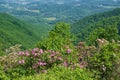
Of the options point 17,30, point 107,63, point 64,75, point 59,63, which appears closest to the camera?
point 64,75

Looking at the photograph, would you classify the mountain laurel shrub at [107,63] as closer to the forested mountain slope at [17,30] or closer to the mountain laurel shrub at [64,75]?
the mountain laurel shrub at [64,75]

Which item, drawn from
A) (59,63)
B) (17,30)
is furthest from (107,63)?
(17,30)

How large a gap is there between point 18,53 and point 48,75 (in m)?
4.08

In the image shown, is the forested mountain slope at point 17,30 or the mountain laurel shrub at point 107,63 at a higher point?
the mountain laurel shrub at point 107,63

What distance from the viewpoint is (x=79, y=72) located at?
67.5ft

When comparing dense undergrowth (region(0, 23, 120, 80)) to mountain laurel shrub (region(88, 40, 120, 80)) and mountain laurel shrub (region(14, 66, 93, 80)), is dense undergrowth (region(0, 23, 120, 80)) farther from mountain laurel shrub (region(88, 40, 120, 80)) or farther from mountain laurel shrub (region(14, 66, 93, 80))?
mountain laurel shrub (region(14, 66, 93, 80))

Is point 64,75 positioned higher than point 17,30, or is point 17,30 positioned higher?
point 64,75

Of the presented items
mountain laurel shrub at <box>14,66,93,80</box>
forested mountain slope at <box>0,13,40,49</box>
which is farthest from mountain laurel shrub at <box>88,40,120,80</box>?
forested mountain slope at <box>0,13,40,49</box>

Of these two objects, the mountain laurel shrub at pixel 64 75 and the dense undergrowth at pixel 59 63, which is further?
the dense undergrowth at pixel 59 63

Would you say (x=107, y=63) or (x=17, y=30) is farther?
(x=17, y=30)

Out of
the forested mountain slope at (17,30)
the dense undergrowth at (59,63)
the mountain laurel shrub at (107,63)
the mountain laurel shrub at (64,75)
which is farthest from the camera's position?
the forested mountain slope at (17,30)

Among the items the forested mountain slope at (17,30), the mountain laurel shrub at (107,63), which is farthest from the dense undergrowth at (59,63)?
the forested mountain slope at (17,30)

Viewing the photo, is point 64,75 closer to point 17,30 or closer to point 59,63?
point 59,63

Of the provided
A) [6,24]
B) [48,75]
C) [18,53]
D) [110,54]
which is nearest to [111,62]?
[110,54]
